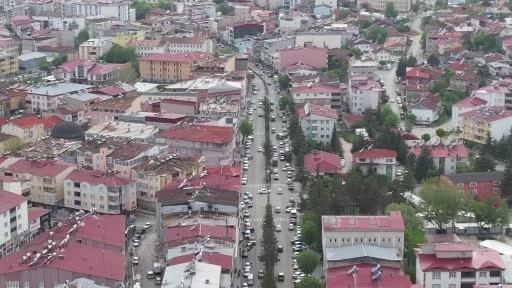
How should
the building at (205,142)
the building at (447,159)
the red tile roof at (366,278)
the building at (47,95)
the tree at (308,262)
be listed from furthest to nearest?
the building at (47,95) → the building at (447,159) → the building at (205,142) → the tree at (308,262) → the red tile roof at (366,278)

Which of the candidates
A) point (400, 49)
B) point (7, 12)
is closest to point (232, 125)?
point (400, 49)

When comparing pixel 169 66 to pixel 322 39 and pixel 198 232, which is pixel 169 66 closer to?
pixel 322 39

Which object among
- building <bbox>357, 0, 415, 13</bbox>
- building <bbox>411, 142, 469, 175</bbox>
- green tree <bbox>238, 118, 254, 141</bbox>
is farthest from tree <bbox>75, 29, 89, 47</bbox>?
building <bbox>411, 142, 469, 175</bbox>

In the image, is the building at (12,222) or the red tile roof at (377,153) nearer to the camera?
the building at (12,222)

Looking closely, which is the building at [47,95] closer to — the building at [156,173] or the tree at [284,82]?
the tree at [284,82]

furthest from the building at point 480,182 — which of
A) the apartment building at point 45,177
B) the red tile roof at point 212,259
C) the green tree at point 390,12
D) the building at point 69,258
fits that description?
the green tree at point 390,12

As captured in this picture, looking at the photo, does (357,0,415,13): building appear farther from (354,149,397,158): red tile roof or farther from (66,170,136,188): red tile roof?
(66,170,136,188): red tile roof

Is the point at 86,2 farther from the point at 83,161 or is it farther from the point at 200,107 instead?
the point at 83,161
